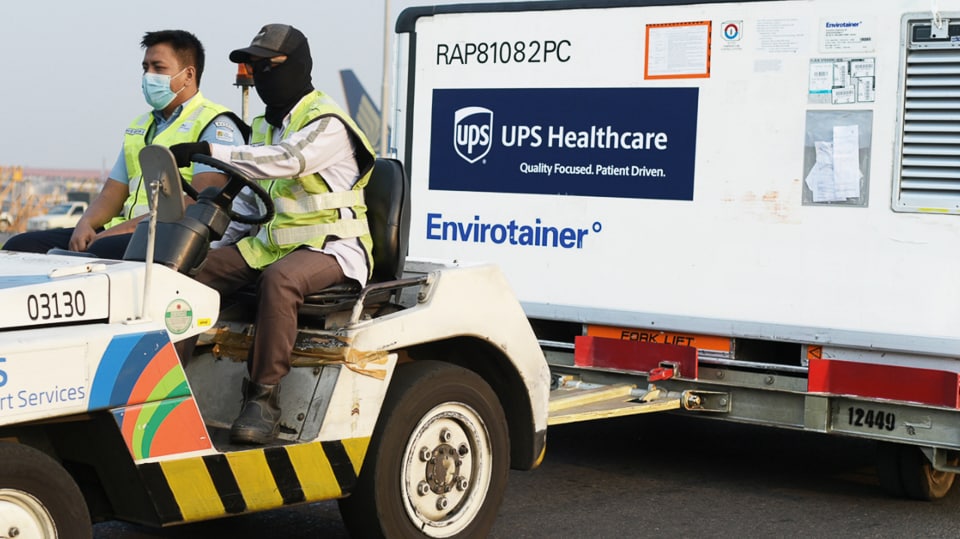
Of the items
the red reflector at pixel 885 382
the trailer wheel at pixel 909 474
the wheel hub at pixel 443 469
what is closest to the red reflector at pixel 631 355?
the red reflector at pixel 885 382

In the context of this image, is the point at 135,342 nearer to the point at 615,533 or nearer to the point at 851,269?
the point at 615,533

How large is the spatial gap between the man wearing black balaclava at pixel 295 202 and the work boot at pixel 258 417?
0.04 ft

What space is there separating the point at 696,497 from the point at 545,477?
879 millimetres

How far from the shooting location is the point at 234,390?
5180 mm

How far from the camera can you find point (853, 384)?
6.84 m

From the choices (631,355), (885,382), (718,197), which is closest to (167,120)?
(631,355)

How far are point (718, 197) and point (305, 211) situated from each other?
9.50 feet

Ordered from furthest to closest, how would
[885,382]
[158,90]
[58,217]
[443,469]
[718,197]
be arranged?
[58,217]
[718,197]
[885,382]
[158,90]
[443,469]

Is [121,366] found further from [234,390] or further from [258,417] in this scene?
[234,390]

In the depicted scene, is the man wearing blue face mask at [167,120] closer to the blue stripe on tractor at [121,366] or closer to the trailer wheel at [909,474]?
the blue stripe on tractor at [121,366]

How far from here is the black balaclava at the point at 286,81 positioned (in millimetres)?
5258

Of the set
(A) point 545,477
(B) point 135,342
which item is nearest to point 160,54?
(B) point 135,342

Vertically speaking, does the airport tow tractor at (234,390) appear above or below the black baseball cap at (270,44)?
below

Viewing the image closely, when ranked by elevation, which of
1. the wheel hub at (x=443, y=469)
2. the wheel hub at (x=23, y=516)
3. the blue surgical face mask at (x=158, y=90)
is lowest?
the wheel hub at (x=443, y=469)
